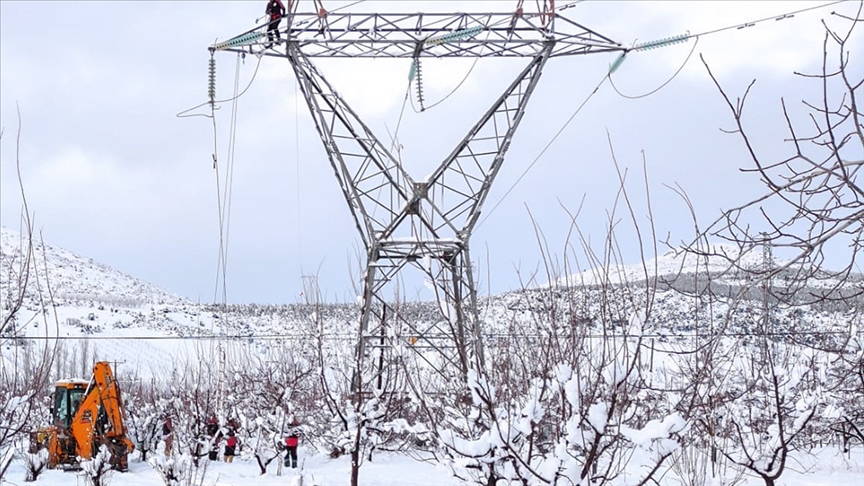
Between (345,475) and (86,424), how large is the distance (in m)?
5.20

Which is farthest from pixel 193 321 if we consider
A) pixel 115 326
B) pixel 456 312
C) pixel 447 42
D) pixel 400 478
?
pixel 456 312

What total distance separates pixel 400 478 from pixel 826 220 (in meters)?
14.8

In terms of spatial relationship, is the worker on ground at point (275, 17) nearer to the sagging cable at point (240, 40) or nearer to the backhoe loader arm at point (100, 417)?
the sagging cable at point (240, 40)

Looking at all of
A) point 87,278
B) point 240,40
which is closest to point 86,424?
point 240,40

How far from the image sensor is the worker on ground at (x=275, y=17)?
11766mm

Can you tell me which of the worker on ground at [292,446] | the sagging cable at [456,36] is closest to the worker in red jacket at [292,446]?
the worker on ground at [292,446]

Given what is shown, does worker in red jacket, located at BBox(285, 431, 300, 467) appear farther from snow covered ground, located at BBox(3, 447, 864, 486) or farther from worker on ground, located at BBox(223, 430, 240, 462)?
worker on ground, located at BBox(223, 430, 240, 462)

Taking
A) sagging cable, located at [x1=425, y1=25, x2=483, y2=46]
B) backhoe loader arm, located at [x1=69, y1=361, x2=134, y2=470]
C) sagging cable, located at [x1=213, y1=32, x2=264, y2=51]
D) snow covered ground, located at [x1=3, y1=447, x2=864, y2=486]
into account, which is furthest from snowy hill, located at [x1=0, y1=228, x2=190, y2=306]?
sagging cable, located at [x1=425, y1=25, x2=483, y2=46]

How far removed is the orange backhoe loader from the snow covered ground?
0.56m

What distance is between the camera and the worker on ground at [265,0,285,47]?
11.8 metres

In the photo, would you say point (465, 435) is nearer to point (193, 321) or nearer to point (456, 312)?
point (456, 312)

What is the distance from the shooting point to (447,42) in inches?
447

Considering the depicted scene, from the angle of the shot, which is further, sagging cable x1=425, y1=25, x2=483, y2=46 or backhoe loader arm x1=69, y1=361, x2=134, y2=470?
backhoe loader arm x1=69, y1=361, x2=134, y2=470

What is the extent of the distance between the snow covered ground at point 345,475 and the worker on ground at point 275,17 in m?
7.76
